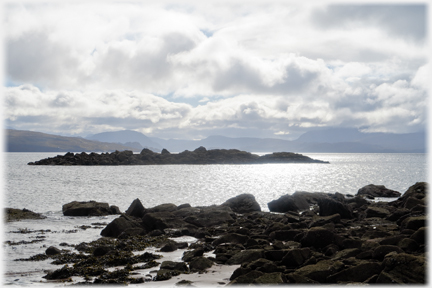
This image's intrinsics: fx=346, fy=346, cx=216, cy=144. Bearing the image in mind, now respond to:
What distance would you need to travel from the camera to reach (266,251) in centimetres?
1493

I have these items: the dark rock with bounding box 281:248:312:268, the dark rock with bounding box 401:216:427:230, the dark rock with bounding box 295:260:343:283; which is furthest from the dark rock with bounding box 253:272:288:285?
the dark rock with bounding box 401:216:427:230

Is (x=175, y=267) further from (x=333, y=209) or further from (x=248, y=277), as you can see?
(x=333, y=209)

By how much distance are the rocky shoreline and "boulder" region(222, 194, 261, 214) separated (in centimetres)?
612

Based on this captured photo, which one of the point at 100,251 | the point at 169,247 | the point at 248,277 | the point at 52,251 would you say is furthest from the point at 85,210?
the point at 248,277

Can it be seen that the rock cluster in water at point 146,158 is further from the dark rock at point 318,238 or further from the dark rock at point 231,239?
the dark rock at point 318,238

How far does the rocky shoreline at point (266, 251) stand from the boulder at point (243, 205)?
241 inches

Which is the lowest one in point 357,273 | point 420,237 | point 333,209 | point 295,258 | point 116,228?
point 116,228

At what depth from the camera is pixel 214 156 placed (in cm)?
17650

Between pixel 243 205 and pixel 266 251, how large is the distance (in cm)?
1935

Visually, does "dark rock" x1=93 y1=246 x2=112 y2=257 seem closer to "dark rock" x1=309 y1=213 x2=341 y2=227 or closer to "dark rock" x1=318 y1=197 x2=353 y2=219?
"dark rock" x1=309 y1=213 x2=341 y2=227

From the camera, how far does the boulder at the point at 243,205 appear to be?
3334cm

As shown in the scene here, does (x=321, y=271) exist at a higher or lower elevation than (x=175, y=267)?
higher

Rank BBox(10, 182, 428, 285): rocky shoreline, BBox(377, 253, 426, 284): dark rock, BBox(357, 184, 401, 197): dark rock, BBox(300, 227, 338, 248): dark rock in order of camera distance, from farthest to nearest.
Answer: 1. BBox(357, 184, 401, 197): dark rock
2. BBox(300, 227, 338, 248): dark rock
3. BBox(10, 182, 428, 285): rocky shoreline
4. BBox(377, 253, 426, 284): dark rock

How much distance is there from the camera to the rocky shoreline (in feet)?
38.2
